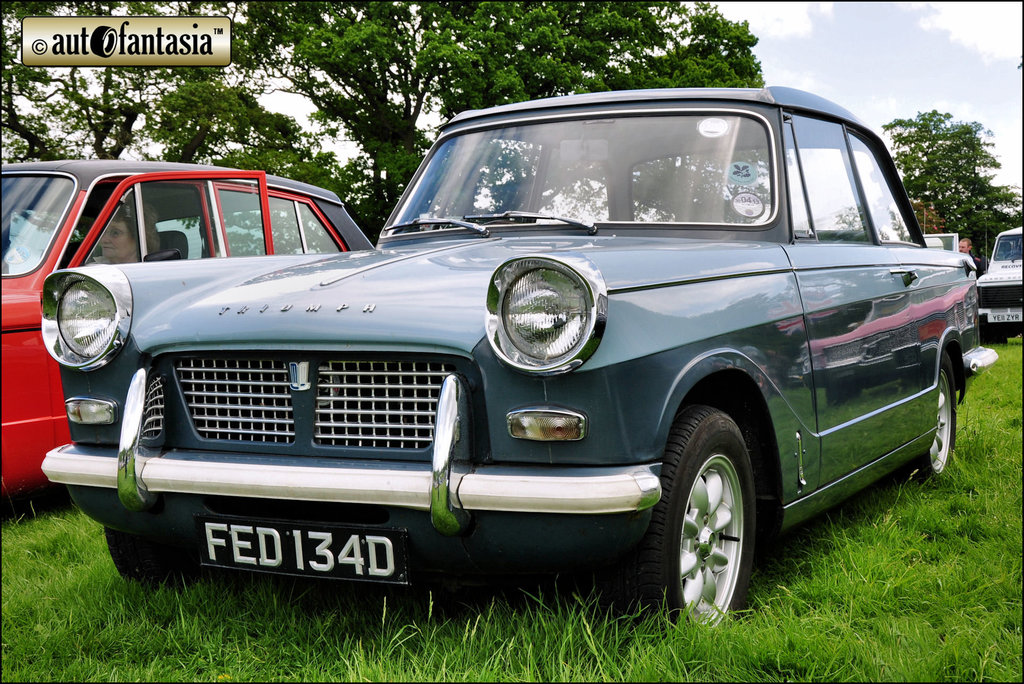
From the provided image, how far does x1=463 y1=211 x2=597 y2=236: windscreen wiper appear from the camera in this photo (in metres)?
3.39

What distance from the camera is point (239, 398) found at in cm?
272

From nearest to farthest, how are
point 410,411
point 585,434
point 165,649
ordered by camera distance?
point 585,434 → point 410,411 → point 165,649

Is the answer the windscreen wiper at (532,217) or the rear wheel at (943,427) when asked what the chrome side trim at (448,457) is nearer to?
the windscreen wiper at (532,217)

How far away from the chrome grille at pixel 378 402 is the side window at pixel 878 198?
8.79 ft

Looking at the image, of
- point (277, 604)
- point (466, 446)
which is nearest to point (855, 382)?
point (466, 446)

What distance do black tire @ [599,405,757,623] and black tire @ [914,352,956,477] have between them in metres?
2.14

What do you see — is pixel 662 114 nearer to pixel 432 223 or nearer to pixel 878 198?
pixel 432 223

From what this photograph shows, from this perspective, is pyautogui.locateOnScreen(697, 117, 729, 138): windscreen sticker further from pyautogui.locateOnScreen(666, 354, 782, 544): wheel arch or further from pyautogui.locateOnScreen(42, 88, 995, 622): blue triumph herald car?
pyautogui.locateOnScreen(666, 354, 782, 544): wheel arch

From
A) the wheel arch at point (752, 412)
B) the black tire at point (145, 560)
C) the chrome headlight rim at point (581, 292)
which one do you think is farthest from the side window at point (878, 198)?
the black tire at point (145, 560)

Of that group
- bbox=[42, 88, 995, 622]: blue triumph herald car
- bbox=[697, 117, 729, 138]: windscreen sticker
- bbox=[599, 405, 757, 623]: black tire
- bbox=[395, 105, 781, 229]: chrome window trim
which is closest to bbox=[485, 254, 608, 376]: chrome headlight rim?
bbox=[42, 88, 995, 622]: blue triumph herald car

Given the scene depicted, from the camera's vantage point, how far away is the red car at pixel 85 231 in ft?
15.1

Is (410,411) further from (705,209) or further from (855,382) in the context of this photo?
(855,382)

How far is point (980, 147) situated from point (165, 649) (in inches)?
2453

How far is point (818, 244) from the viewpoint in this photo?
3.58m
